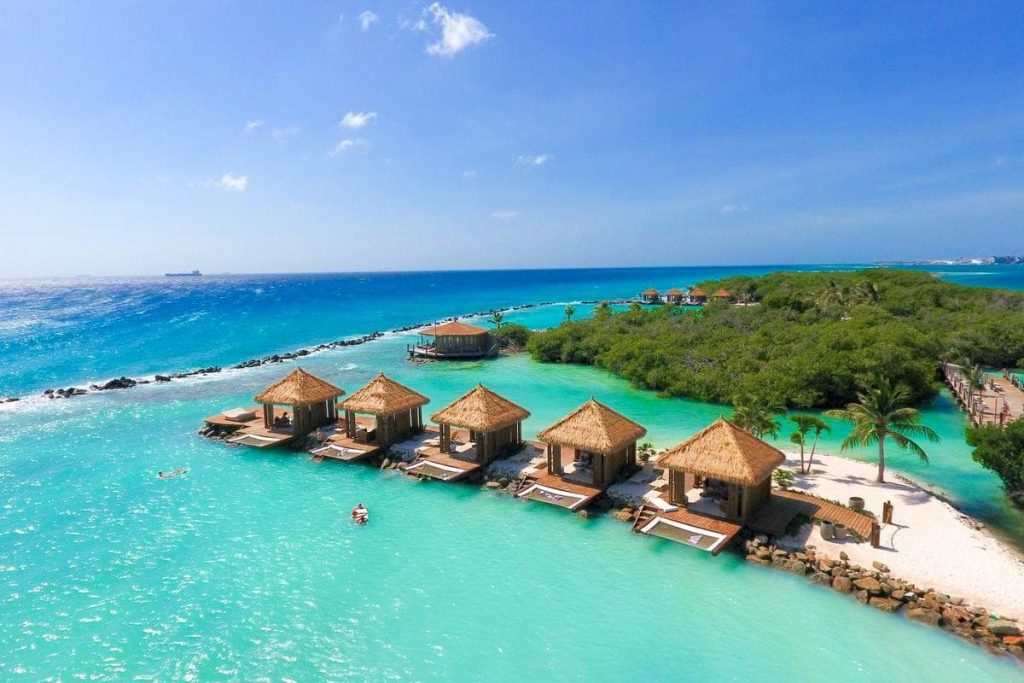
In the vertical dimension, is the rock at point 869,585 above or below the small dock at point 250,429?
below

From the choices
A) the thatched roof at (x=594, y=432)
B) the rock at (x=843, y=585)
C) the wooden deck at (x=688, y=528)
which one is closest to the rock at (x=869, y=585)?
the rock at (x=843, y=585)

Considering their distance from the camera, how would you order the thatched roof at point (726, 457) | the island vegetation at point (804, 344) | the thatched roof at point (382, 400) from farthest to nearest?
the island vegetation at point (804, 344)
the thatched roof at point (382, 400)
the thatched roof at point (726, 457)

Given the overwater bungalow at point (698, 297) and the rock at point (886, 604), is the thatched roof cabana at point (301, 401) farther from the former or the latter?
the overwater bungalow at point (698, 297)

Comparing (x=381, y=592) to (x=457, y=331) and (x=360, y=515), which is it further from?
(x=457, y=331)

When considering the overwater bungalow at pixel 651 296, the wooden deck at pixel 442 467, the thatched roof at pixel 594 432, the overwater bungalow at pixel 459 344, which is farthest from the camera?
the overwater bungalow at pixel 651 296

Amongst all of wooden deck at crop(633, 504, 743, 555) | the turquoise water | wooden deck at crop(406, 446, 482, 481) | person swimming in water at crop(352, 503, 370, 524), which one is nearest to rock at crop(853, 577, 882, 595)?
the turquoise water

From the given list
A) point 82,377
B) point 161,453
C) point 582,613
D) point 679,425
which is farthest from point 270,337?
point 582,613
